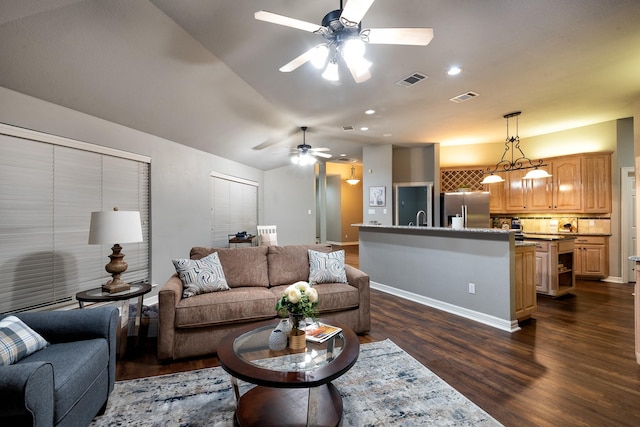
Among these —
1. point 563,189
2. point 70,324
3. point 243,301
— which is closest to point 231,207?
point 243,301

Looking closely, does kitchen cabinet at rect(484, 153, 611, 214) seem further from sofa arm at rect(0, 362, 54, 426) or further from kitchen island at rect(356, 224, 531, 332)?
sofa arm at rect(0, 362, 54, 426)

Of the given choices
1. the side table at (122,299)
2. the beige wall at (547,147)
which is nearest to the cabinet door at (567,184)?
the beige wall at (547,147)

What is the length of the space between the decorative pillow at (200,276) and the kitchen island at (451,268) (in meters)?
2.71

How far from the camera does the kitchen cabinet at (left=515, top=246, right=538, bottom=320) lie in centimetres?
345

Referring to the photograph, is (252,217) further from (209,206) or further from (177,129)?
(177,129)

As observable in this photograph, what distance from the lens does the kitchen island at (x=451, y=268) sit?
3.32 meters

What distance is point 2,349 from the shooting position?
157cm

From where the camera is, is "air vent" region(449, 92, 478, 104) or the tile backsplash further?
the tile backsplash

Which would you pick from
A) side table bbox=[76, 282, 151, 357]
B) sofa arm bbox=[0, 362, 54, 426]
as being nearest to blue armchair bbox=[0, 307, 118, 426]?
sofa arm bbox=[0, 362, 54, 426]

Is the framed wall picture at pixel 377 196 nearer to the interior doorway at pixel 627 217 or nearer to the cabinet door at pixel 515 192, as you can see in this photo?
the cabinet door at pixel 515 192

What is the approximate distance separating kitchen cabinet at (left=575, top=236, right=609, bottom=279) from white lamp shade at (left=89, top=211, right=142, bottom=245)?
7.41 metres

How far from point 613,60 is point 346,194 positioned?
912cm

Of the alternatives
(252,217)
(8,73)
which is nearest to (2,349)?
(8,73)

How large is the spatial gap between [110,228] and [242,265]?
4.31 ft
